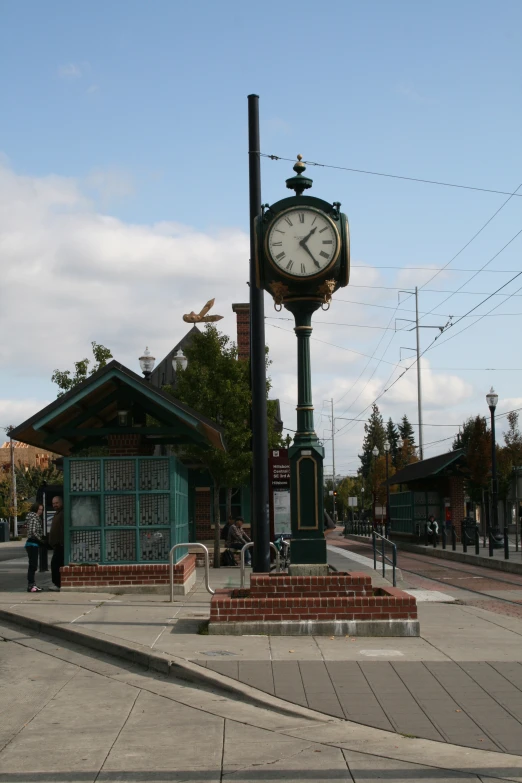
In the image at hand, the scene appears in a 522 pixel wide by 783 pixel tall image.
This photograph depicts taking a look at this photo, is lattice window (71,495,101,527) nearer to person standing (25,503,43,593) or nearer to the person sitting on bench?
person standing (25,503,43,593)

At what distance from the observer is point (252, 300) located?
14.9m

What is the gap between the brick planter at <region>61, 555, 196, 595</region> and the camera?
16.2 meters

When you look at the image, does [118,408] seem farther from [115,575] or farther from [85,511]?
[115,575]

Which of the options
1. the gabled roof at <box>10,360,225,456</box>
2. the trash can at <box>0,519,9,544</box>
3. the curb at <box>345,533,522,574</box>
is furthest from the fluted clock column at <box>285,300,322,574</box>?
the trash can at <box>0,519,9,544</box>

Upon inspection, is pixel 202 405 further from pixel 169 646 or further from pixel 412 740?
pixel 412 740

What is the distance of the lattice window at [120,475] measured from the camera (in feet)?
54.1

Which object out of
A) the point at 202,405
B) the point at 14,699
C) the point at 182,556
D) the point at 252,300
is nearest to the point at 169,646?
the point at 14,699

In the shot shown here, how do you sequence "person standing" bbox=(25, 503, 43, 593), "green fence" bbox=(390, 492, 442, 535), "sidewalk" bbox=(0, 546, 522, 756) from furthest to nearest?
1. "green fence" bbox=(390, 492, 442, 535)
2. "person standing" bbox=(25, 503, 43, 593)
3. "sidewalk" bbox=(0, 546, 522, 756)

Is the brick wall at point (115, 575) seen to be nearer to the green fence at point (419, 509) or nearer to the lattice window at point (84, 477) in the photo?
the lattice window at point (84, 477)

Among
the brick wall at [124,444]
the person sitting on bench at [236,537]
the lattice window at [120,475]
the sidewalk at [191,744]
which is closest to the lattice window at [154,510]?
the lattice window at [120,475]

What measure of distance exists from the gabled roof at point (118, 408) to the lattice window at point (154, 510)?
3.78 ft

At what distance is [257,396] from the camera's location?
14086 mm

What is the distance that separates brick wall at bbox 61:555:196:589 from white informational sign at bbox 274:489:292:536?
7.27 metres

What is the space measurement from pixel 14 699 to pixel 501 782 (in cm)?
442
